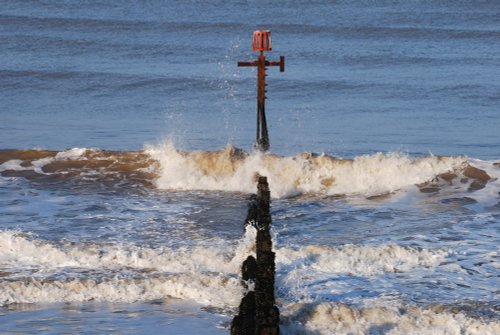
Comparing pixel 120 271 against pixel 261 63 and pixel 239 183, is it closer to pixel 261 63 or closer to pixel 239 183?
pixel 261 63

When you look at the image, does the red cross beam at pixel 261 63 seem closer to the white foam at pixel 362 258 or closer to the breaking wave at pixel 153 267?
the breaking wave at pixel 153 267

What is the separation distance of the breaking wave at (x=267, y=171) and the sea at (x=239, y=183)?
4 cm

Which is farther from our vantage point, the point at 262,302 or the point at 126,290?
the point at 126,290

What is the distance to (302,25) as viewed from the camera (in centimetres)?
4000

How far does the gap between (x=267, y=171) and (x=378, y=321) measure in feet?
24.7

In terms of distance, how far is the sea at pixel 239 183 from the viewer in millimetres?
11508

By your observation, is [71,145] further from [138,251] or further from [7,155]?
[138,251]

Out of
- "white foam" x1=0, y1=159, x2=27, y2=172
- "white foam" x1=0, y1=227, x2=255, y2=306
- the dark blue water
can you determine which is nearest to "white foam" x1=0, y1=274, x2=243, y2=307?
"white foam" x1=0, y1=227, x2=255, y2=306

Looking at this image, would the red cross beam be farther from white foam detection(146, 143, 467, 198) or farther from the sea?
the sea

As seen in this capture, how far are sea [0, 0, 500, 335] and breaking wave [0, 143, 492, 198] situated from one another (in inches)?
1.5

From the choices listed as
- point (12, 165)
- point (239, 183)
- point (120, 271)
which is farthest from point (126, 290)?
point (12, 165)

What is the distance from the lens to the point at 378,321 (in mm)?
10867

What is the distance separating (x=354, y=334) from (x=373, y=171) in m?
7.76

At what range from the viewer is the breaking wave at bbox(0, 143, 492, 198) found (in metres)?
17.6
